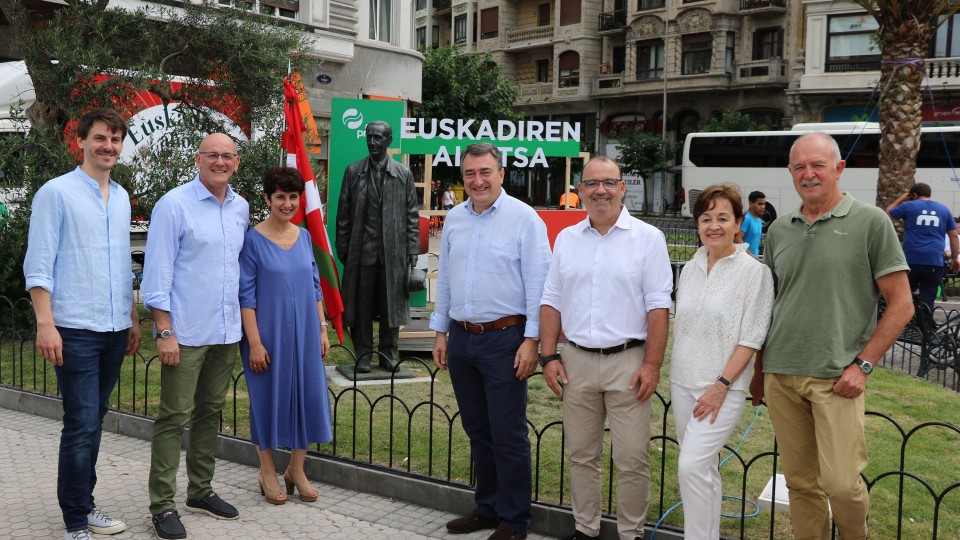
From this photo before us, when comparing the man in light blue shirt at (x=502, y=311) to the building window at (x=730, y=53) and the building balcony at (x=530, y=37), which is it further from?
the building balcony at (x=530, y=37)

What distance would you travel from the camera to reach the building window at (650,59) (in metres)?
44.2

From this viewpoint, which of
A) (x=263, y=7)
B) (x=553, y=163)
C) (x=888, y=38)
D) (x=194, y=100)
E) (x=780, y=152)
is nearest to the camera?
(x=194, y=100)

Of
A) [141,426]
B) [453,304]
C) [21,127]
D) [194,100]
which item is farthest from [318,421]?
[21,127]

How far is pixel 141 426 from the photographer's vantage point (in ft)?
20.9

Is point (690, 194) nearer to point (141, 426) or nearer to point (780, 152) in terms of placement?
point (780, 152)

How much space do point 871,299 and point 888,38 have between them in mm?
11340

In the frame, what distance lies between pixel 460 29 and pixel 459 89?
67.0 feet

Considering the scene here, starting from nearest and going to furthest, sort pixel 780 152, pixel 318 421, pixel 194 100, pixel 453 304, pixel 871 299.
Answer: pixel 871 299 → pixel 453 304 → pixel 318 421 → pixel 194 100 → pixel 780 152

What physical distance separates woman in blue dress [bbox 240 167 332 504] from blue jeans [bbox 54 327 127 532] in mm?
804

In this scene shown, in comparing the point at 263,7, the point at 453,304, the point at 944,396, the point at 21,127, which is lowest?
the point at 944,396

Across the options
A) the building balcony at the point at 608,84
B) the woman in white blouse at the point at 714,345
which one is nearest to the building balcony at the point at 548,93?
the building balcony at the point at 608,84

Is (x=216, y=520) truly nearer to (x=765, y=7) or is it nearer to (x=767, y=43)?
(x=765, y=7)

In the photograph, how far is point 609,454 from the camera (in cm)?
585

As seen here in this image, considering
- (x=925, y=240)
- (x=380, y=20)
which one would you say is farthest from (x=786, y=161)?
(x=925, y=240)
